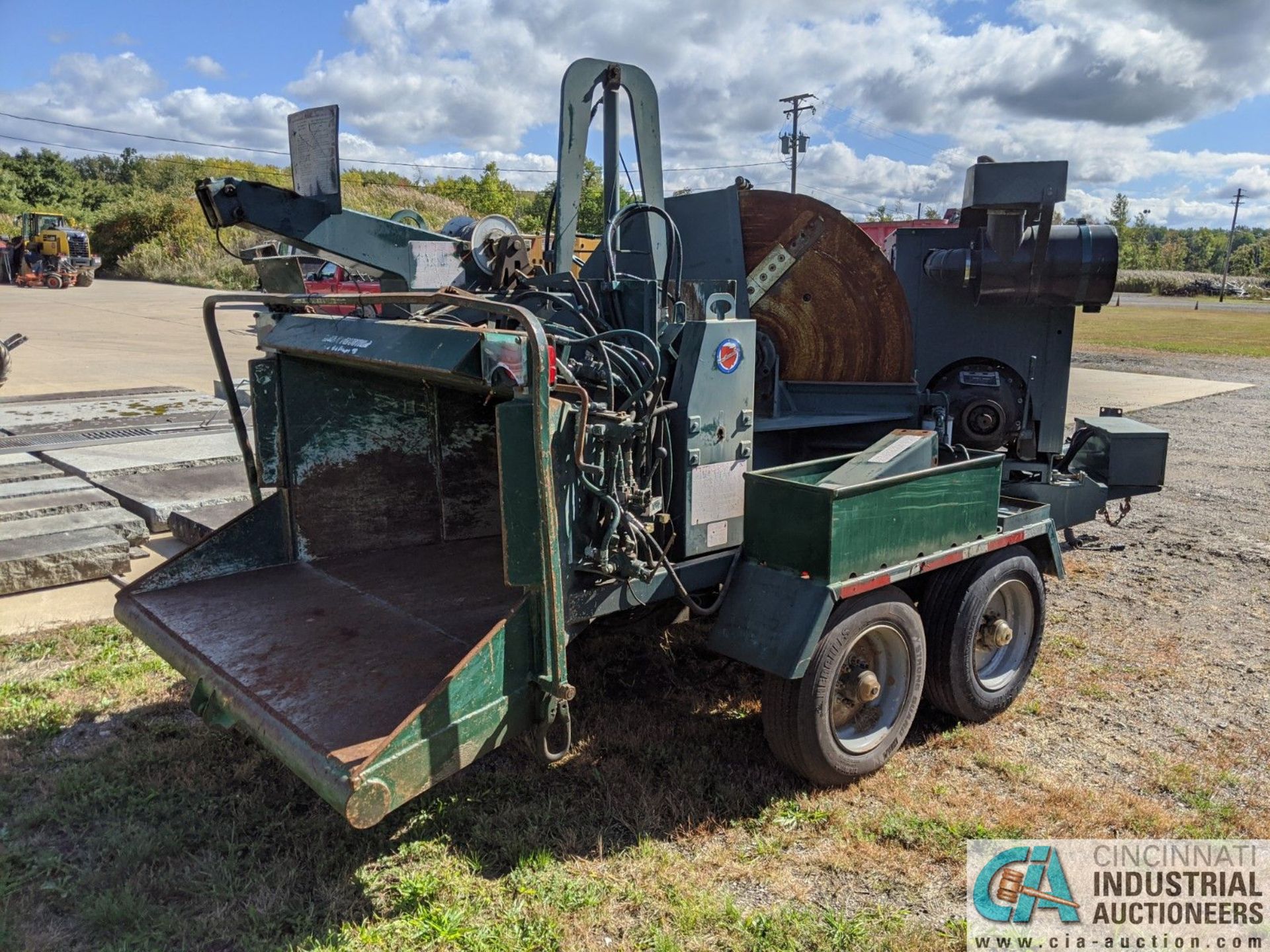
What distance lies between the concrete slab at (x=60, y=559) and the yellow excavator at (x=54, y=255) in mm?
30076

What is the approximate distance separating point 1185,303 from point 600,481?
59868 millimetres

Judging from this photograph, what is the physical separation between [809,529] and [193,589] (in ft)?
8.33

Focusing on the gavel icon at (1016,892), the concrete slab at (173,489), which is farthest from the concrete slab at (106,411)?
the gavel icon at (1016,892)

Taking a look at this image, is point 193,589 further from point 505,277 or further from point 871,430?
point 871,430

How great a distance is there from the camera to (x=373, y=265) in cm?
404

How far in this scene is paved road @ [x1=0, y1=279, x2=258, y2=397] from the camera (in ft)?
44.0

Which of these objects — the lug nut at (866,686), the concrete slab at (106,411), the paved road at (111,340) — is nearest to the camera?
the lug nut at (866,686)

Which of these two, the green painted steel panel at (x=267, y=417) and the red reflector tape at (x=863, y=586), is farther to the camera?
the green painted steel panel at (x=267, y=417)

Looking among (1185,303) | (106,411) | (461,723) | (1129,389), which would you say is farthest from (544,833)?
(1185,303)

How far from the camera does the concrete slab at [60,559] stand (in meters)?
5.48

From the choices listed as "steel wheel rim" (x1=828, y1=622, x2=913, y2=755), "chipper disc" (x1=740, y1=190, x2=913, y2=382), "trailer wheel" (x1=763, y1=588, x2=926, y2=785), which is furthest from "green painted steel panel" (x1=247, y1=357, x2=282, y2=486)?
"steel wheel rim" (x1=828, y1=622, x2=913, y2=755)

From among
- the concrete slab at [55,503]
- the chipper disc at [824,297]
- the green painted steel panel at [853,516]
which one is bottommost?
the concrete slab at [55,503]

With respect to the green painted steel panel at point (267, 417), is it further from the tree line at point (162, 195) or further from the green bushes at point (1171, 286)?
the green bushes at point (1171, 286)

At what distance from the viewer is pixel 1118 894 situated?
10.6 ft
